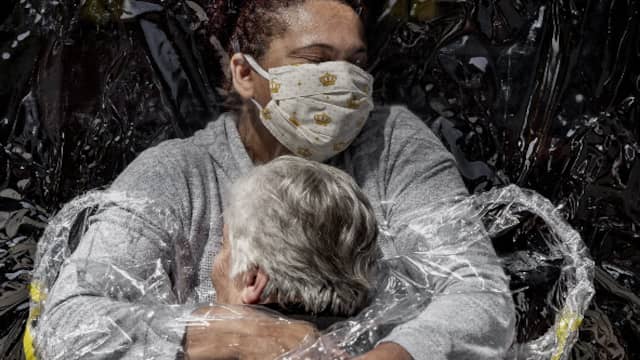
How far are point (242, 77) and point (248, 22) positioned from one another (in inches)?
3.8

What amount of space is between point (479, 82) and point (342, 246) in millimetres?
721

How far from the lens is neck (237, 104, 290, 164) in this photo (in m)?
1.62

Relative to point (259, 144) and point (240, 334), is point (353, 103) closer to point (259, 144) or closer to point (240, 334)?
point (259, 144)

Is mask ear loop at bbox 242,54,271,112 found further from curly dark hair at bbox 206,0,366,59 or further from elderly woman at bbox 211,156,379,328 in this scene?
elderly woman at bbox 211,156,379,328

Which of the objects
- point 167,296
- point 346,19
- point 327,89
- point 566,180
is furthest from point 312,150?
point 566,180

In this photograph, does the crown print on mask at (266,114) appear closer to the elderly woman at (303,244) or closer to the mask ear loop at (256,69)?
the mask ear loop at (256,69)

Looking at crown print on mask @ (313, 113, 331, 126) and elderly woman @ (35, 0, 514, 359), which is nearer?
elderly woman @ (35, 0, 514, 359)

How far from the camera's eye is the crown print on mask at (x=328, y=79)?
1.55 meters

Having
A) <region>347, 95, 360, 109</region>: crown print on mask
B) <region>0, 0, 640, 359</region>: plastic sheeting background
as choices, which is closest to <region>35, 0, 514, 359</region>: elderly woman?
<region>347, 95, 360, 109</region>: crown print on mask

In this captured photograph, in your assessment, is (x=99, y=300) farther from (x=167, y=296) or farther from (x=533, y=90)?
(x=533, y=90)

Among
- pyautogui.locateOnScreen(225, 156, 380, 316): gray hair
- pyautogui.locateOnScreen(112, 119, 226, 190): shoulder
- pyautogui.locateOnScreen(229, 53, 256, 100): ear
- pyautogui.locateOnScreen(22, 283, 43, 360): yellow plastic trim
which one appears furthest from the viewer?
pyautogui.locateOnScreen(229, 53, 256, 100): ear

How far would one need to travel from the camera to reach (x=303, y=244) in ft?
3.94

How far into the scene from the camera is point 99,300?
1331 millimetres

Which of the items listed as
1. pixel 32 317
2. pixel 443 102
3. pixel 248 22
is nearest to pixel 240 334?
pixel 32 317
